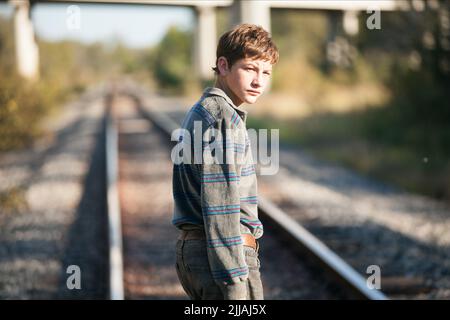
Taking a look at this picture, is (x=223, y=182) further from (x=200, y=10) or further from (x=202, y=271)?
(x=200, y=10)

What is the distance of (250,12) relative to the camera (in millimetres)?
18203

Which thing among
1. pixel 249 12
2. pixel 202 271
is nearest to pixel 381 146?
pixel 249 12

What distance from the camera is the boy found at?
6.81 ft

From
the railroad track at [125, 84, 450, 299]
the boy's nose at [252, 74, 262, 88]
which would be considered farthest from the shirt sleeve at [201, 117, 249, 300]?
the railroad track at [125, 84, 450, 299]

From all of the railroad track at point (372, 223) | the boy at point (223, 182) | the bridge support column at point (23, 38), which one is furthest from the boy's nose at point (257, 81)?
the bridge support column at point (23, 38)

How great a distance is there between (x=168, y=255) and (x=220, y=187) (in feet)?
12.8

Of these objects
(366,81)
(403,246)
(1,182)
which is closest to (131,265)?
(403,246)

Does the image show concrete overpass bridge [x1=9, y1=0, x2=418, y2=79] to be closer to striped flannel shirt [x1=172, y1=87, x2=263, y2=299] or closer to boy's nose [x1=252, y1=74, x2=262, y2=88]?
boy's nose [x1=252, y1=74, x2=262, y2=88]

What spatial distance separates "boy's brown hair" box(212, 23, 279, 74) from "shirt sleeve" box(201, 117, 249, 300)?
29 centimetres

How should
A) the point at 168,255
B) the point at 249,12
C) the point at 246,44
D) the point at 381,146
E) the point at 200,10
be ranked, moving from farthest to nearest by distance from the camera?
the point at 200,10 → the point at 249,12 → the point at 381,146 → the point at 168,255 → the point at 246,44

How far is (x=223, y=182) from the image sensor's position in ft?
6.80

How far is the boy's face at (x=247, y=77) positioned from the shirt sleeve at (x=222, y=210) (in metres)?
0.19
